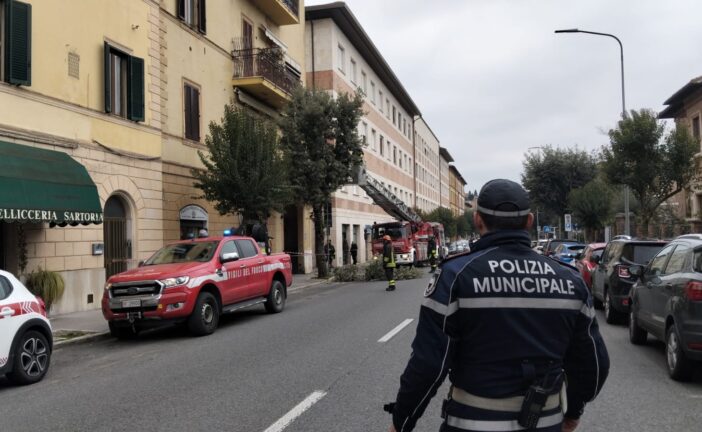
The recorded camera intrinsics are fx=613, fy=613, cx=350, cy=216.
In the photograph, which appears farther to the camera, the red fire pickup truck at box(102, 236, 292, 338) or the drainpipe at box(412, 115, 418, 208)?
the drainpipe at box(412, 115, 418, 208)

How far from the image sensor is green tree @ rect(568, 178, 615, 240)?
130ft

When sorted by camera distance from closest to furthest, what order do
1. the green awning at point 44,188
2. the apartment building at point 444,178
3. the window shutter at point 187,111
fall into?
the green awning at point 44,188 < the window shutter at point 187,111 < the apartment building at point 444,178

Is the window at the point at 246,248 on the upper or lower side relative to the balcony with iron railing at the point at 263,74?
lower

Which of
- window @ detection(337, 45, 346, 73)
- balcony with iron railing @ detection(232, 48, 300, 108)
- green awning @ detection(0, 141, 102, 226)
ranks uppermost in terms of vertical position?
window @ detection(337, 45, 346, 73)

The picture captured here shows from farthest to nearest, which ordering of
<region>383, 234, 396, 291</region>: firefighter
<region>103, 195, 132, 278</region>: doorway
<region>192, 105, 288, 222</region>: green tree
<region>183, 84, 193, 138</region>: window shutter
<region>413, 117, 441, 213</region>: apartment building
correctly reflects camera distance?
<region>413, 117, 441, 213</region>: apartment building < <region>183, 84, 193, 138</region>: window shutter < <region>383, 234, 396, 291</region>: firefighter < <region>192, 105, 288, 222</region>: green tree < <region>103, 195, 132, 278</region>: doorway

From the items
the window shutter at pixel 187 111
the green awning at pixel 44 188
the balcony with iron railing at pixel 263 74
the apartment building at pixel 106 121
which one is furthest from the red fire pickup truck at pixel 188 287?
the balcony with iron railing at pixel 263 74

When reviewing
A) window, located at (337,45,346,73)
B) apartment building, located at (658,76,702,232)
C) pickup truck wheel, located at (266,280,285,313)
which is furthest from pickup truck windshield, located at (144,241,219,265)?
window, located at (337,45,346,73)

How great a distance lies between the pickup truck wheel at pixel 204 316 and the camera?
10773 millimetres

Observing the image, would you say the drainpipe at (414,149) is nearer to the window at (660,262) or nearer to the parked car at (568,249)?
the parked car at (568,249)

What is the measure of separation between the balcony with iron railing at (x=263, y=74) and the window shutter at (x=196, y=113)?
2.72 meters

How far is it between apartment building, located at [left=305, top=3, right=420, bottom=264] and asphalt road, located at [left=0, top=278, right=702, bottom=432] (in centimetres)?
1788

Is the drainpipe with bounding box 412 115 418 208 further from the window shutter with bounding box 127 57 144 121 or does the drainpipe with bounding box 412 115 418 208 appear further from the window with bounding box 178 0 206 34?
the window shutter with bounding box 127 57 144 121

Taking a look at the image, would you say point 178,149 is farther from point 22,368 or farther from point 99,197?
point 22,368

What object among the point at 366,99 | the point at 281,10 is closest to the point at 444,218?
the point at 366,99
